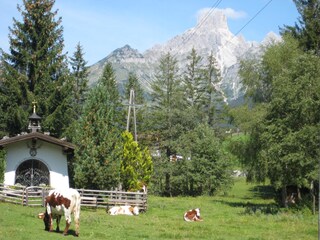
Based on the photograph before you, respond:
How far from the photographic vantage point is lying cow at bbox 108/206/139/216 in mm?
26378

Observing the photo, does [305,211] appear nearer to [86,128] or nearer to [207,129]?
[86,128]

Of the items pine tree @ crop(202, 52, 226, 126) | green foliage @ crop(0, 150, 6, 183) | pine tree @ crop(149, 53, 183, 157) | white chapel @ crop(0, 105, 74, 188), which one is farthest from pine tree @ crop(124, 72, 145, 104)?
green foliage @ crop(0, 150, 6, 183)

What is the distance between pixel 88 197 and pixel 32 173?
311 inches

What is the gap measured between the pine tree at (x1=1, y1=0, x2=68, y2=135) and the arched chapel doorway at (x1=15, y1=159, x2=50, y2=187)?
7.29 m

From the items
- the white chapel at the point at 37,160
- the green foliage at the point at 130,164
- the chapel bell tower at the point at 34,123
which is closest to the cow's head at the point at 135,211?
the green foliage at the point at 130,164

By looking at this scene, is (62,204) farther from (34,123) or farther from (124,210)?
(34,123)

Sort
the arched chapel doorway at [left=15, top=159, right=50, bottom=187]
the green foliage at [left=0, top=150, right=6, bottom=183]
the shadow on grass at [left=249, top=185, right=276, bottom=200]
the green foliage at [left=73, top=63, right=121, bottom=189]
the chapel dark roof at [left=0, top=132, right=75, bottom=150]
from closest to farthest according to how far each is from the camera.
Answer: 1. the green foliage at [left=73, top=63, right=121, bottom=189]
2. the green foliage at [left=0, top=150, right=6, bottom=183]
3. the chapel dark roof at [left=0, top=132, right=75, bottom=150]
4. the arched chapel doorway at [left=15, top=159, right=50, bottom=187]
5. the shadow on grass at [left=249, top=185, right=276, bottom=200]

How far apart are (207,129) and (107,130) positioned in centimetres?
2040

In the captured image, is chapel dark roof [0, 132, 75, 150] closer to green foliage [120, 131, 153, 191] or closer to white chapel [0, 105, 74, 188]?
white chapel [0, 105, 74, 188]

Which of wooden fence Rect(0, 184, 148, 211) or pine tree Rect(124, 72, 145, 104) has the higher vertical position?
pine tree Rect(124, 72, 145, 104)

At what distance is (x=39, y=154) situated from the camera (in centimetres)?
3478

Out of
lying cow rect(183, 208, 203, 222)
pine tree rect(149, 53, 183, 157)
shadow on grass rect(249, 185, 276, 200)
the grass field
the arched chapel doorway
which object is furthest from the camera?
pine tree rect(149, 53, 183, 157)

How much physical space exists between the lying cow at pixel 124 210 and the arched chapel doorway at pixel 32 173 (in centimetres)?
1007

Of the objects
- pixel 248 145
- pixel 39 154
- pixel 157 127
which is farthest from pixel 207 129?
pixel 39 154
